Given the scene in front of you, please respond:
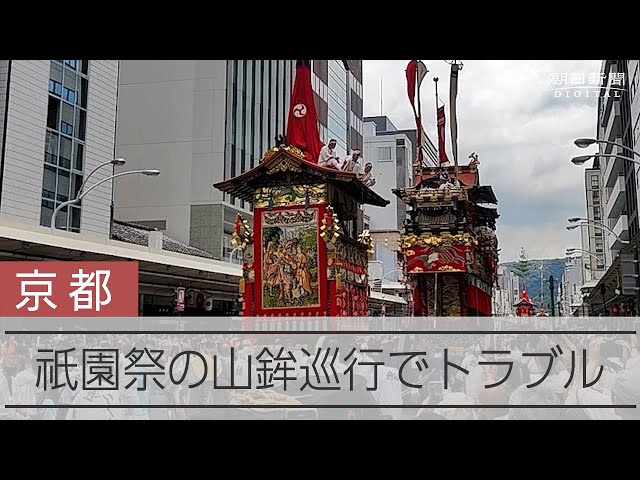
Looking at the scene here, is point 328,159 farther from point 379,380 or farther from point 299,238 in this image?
point 379,380

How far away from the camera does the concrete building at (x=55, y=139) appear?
6.07 metres

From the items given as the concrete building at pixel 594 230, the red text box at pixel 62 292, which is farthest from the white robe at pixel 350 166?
the red text box at pixel 62 292

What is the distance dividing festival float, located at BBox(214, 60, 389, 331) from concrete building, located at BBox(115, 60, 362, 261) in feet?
1.89

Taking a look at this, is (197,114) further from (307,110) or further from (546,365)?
(546,365)

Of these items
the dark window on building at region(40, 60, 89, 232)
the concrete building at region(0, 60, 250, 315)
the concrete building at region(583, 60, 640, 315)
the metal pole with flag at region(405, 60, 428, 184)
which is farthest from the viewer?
the dark window on building at region(40, 60, 89, 232)


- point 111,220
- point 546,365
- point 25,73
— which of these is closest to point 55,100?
point 25,73

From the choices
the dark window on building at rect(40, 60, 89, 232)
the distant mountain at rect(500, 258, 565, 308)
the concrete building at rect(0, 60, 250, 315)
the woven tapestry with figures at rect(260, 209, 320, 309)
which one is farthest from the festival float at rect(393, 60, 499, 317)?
the dark window on building at rect(40, 60, 89, 232)

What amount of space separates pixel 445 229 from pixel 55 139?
151 inches

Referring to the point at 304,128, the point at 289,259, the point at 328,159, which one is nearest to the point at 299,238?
the point at 289,259

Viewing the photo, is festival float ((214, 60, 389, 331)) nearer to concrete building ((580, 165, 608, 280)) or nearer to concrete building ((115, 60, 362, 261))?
concrete building ((115, 60, 362, 261))

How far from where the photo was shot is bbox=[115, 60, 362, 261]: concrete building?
5707mm

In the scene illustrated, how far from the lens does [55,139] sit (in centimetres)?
642

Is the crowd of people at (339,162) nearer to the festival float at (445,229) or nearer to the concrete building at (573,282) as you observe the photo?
the festival float at (445,229)

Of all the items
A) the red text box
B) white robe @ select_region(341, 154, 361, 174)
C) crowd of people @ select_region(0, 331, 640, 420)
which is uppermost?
white robe @ select_region(341, 154, 361, 174)
